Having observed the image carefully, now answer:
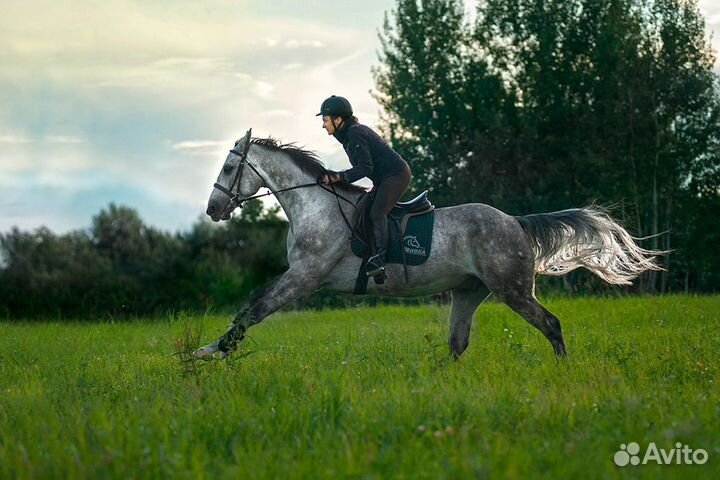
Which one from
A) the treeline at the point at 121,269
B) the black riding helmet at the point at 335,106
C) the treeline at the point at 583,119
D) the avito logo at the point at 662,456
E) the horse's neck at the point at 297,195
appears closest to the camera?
the avito logo at the point at 662,456

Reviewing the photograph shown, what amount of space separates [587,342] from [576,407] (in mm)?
5219

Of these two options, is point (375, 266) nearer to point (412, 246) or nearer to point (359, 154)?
point (412, 246)

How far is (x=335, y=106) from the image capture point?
9562mm

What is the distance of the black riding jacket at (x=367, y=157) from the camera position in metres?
9.41

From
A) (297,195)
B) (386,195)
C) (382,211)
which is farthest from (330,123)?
(382,211)

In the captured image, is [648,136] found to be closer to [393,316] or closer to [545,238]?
[393,316]

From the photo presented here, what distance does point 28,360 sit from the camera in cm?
1137

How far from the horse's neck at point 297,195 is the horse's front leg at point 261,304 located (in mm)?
752

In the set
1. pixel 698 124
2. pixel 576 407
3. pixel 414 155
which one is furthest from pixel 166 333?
pixel 698 124

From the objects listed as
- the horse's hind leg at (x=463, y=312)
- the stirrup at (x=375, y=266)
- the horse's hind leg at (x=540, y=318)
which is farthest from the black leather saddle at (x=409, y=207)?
the horse's hind leg at (x=540, y=318)

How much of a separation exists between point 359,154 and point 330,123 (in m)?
0.56

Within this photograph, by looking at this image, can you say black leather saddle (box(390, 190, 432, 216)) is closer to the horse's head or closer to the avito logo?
the horse's head

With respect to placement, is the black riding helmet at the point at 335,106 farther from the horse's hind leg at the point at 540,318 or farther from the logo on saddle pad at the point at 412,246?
the horse's hind leg at the point at 540,318

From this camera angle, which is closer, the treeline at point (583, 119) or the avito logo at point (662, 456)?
the avito logo at point (662, 456)
